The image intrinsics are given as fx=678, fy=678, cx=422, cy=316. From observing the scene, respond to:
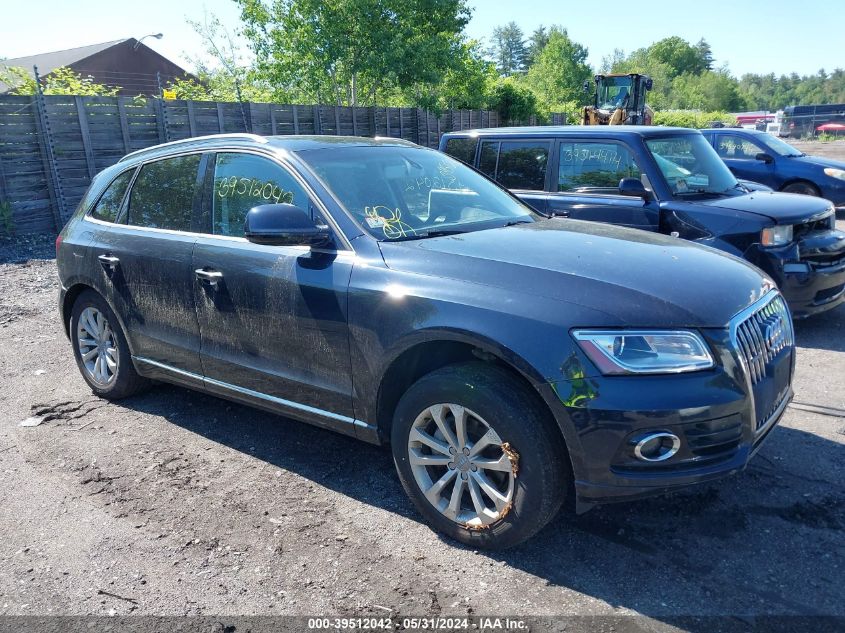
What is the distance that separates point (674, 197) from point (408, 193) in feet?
10.7

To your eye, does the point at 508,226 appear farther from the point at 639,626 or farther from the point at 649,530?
the point at 639,626

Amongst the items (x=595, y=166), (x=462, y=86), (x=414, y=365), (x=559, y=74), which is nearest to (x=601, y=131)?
(x=595, y=166)

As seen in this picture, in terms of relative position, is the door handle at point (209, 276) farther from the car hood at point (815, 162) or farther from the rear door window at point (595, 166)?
the car hood at point (815, 162)

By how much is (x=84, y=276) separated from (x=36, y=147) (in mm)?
8500

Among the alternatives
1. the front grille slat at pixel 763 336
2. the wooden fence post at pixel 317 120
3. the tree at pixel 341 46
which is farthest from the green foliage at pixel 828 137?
the front grille slat at pixel 763 336

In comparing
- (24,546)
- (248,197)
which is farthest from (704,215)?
(24,546)

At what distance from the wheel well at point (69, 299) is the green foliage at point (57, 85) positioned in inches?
357

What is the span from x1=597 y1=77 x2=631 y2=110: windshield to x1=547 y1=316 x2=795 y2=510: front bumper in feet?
83.9

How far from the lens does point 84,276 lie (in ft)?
15.5

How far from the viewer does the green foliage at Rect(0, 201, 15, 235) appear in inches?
438

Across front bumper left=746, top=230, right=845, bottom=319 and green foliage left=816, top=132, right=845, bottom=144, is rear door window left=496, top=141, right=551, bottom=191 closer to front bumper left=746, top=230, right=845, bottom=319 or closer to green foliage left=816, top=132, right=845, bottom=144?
front bumper left=746, top=230, right=845, bottom=319

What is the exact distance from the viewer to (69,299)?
16.4 feet

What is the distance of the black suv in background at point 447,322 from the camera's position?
2.62 m

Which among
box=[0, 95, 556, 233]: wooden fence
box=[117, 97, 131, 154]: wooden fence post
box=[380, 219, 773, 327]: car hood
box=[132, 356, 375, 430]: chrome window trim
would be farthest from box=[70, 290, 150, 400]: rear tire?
box=[117, 97, 131, 154]: wooden fence post
